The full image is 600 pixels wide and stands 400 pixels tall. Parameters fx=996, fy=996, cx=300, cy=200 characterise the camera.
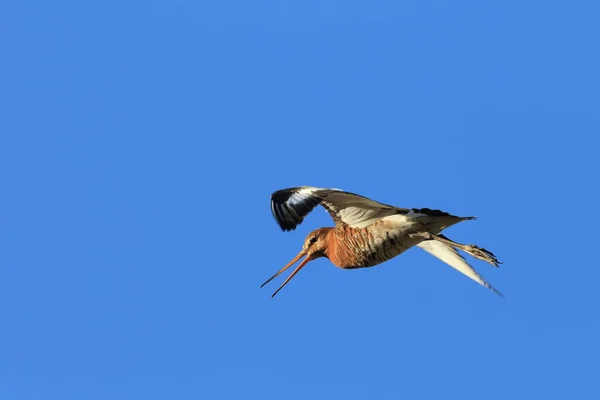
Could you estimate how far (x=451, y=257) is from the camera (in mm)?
15789

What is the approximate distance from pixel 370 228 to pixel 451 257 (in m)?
1.84

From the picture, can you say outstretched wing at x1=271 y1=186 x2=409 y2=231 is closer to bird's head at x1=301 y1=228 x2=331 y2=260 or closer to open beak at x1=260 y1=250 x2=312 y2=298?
bird's head at x1=301 y1=228 x2=331 y2=260

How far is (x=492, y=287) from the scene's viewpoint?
50.5ft

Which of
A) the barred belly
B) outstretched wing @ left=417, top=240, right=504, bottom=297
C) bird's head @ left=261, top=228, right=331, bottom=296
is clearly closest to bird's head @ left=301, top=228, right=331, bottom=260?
bird's head @ left=261, top=228, right=331, bottom=296

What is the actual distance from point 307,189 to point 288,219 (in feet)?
1.67

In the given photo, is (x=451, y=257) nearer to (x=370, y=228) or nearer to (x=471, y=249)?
(x=471, y=249)

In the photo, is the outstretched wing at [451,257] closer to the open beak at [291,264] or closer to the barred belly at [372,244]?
the barred belly at [372,244]

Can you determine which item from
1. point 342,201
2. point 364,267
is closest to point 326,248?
point 364,267

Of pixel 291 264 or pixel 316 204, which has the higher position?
pixel 291 264

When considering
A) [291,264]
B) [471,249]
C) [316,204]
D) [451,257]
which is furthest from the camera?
[291,264]

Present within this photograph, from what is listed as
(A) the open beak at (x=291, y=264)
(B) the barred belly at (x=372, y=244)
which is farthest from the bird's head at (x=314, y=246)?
(B) the barred belly at (x=372, y=244)

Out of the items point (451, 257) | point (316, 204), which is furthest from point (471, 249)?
point (316, 204)

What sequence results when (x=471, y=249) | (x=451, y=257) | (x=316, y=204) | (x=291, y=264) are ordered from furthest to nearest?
1. (x=291, y=264)
2. (x=451, y=257)
3. (x=471, y=249)
4. (x=316, y=204)

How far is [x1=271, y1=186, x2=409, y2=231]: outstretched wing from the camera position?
13086 mm
